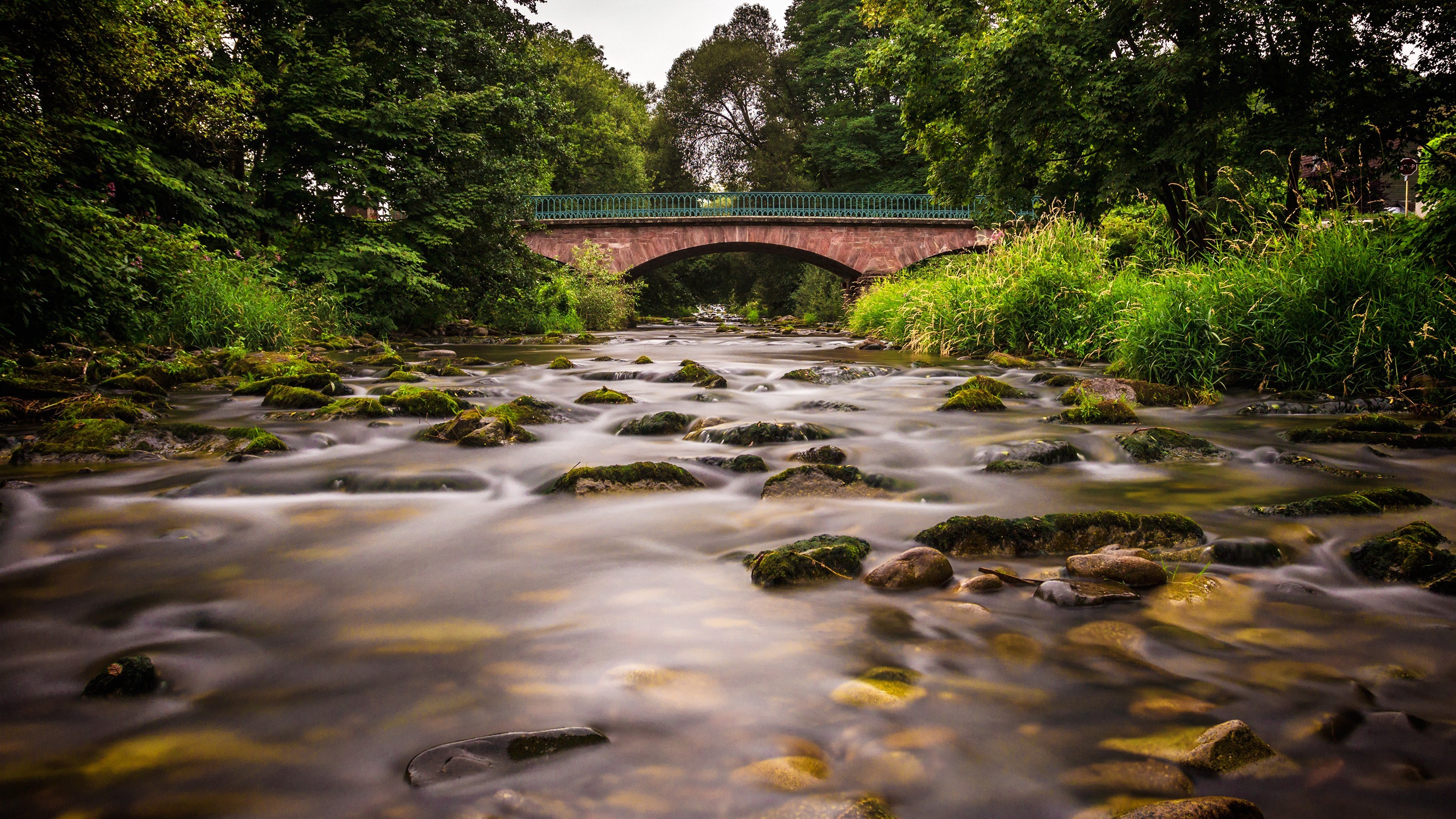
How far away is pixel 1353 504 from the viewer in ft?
11.2

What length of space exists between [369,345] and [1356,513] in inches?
525

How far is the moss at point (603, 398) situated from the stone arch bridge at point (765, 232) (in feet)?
69.9

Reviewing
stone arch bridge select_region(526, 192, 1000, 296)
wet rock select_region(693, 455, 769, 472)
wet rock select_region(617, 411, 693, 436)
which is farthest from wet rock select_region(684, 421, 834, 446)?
stone arch bridge select_region(526, 192, 1000, 296)

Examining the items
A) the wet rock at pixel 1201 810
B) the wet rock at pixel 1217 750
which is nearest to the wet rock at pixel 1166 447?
the wet rock at pixel 1217 750

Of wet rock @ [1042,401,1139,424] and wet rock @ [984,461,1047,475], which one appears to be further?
wet rock @ [1042,401,1139,424]

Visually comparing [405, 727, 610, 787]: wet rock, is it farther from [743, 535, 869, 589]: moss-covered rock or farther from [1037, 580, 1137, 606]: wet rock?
[1037, 580, 1137, 606]: wet rock

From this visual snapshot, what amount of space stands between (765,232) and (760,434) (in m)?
24.8

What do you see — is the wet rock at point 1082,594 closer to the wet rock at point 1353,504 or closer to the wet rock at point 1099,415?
the wet rock at point 1353,504

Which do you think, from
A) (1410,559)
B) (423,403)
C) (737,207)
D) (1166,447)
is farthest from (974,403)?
(737,207)

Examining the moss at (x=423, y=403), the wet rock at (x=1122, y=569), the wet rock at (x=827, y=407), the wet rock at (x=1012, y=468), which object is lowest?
the wet rock at (x=1012, y=468)

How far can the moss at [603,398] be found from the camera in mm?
7371

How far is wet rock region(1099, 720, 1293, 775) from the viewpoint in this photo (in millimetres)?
1674

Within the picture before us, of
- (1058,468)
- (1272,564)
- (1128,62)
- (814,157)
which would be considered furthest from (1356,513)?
(814,157)

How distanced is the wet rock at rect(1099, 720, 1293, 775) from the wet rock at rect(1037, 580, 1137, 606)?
0.75 meters
